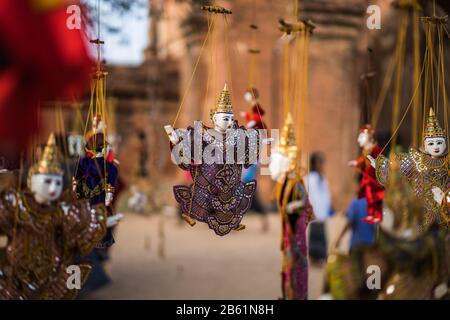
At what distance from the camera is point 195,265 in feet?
22.9

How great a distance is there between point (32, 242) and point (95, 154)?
65 centimetres

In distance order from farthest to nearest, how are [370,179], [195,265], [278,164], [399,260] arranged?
[195,265] < [370,179] < [278,164] < [399,260]

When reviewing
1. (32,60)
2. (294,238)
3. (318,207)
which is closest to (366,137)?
(294,238)

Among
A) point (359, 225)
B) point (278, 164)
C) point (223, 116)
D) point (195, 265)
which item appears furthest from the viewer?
point (195, 265)

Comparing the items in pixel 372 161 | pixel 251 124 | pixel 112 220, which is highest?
pixel 251 124

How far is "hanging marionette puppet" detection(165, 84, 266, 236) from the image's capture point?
3438 millimetres

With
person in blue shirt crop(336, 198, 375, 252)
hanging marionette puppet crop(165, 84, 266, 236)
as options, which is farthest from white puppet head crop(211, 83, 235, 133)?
person in blue shirt crop(336, 198, 375, 252)

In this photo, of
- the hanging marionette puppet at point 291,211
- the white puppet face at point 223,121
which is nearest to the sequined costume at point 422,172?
the hanging marionette puppet at point 291,211

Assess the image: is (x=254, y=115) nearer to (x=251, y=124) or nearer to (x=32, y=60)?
(x=251, y=124)

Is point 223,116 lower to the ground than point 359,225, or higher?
higher

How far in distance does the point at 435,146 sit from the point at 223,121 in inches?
53.6

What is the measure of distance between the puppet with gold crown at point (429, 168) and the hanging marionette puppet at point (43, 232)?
1.88 meters

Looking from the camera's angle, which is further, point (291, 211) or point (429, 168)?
point (291, 211)
